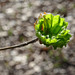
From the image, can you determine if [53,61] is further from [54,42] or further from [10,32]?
[54,42]

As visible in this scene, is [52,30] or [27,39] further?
[27,39]

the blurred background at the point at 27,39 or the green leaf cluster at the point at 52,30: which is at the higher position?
the green leaf cluster at the point at 52,30

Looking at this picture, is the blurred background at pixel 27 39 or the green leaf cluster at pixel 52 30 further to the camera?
the blurred background at pixel 27 39

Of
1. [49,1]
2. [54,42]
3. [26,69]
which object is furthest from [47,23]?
[49,1]

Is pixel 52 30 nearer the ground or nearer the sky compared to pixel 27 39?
nearer the sky
